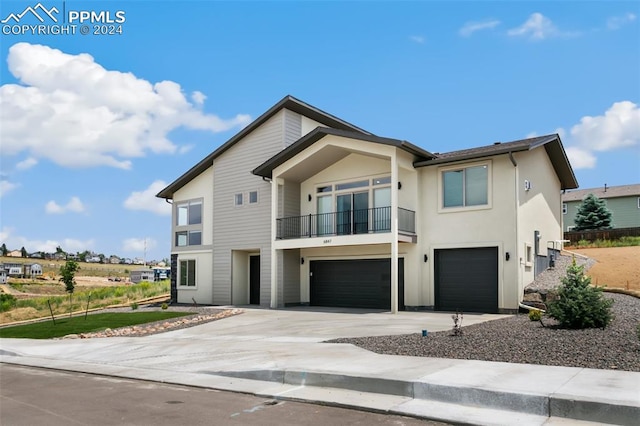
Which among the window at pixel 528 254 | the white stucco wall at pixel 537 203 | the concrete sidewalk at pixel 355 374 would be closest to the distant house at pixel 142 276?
the white stucco wall at pixel 537 203

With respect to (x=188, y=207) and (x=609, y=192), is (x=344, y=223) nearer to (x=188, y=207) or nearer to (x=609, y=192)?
(x=188, y=207)

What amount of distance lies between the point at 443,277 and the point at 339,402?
13756mm

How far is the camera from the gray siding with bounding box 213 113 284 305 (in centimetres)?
2477

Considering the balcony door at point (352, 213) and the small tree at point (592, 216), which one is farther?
the small tree at point (592, 216)

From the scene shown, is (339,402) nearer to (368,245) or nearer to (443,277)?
(443,277)

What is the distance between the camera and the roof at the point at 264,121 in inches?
955

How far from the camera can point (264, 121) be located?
993 inches

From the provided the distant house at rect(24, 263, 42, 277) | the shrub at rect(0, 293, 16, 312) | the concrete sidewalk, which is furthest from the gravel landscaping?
the distant house at rect(24, 263, 42, 277)

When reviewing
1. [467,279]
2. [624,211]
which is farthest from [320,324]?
[624,211]

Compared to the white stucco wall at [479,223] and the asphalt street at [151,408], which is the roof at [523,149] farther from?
the asphalt street at [151,408]

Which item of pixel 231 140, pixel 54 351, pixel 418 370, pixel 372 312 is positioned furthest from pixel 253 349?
pixel 231 140

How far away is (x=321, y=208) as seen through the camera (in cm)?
2427

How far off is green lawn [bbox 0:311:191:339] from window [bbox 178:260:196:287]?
641cm

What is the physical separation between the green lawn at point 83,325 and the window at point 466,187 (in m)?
10.8
